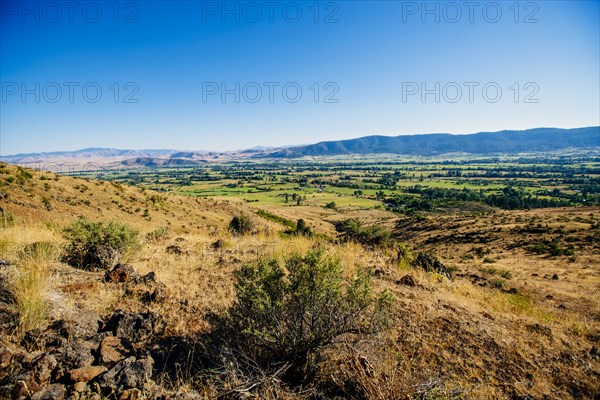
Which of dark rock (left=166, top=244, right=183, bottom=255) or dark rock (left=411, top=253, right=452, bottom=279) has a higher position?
dark rock (left=166, top=244, right=183, bottom=255)

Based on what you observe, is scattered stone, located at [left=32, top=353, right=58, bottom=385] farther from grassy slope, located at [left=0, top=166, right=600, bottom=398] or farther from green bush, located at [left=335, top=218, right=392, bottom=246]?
green bush, located at [left=335, top=218, right=392, bottom=246]

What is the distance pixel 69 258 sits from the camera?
696cm

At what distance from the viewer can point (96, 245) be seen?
7043mm

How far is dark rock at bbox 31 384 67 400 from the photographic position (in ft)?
8.73

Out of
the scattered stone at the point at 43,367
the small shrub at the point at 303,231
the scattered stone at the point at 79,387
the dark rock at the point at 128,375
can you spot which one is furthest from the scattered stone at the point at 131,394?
the small shrub at the point at 303,231

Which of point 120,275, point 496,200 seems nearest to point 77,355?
point 120,275

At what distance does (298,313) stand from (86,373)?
2.35m

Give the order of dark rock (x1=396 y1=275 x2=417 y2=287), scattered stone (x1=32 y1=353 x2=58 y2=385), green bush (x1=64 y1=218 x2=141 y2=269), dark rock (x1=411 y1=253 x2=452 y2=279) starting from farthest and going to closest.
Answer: dark rock (x1=411 y1=253 x2=452 y2=279) → dark rock (x1=396 y1=275 x2=417 y2=287) → green bush (x1=64 y1=218 x2=141 y2=269) → scattered stone (x1=32 y1=353 x2=58 y2=385)

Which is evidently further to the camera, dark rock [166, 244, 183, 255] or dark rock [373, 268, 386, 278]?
dark rock [166, 244, 183, 255]

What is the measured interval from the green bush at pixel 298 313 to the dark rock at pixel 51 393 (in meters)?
1.71

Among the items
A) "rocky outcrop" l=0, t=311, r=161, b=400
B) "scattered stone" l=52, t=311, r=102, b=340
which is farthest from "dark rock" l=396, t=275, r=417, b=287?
"scattered stone" l=52, t=311, r=102, b=340

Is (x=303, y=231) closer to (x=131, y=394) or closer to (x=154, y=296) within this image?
(x=154, y=296)

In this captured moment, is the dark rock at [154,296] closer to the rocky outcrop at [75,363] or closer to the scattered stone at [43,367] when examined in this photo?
the rocky outcrop at [75,363]

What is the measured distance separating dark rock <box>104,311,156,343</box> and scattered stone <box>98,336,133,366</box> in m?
0.18
